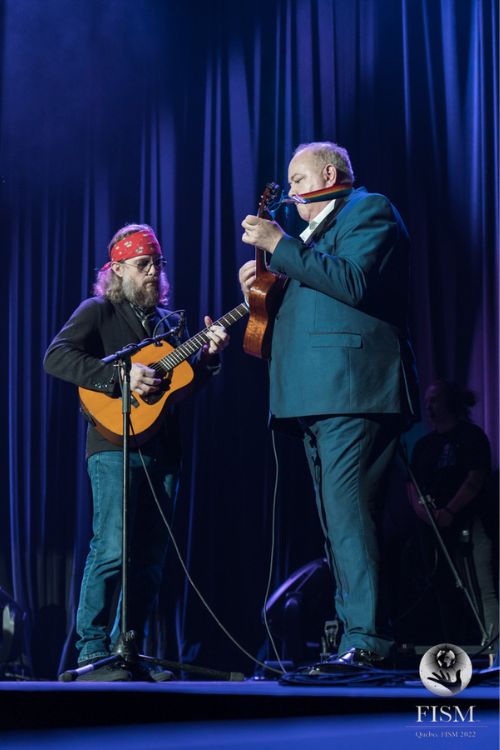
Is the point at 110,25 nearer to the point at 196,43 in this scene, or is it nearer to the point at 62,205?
the point at 196,43

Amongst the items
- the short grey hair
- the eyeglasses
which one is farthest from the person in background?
the short grey hair

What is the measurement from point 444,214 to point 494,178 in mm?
359

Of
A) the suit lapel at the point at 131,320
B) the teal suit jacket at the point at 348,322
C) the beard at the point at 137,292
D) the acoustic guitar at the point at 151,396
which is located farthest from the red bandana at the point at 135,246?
the teal suit jacket at the point at 348,322

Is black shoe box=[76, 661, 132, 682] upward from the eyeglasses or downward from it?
downward

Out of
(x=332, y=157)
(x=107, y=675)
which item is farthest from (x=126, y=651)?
(x=332, y=157)

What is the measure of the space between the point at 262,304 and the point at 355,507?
2.69 feet

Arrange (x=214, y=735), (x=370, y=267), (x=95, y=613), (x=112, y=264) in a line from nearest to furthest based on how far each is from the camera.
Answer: (x=214, y=735) < (x=370, y=267) < (x=95, y=613) < (x=112, y=264)

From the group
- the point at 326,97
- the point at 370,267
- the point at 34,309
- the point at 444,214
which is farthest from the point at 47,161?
the point at 370,267

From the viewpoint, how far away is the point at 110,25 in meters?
5.68

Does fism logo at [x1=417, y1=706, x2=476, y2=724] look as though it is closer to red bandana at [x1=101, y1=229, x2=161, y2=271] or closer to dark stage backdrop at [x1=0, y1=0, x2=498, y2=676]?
red bandana at [x1=101, y1=229, x2=161, y2=271]

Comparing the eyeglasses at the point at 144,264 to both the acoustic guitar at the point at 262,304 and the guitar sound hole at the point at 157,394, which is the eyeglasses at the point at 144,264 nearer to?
the guitar sound hole at the point at 157,394

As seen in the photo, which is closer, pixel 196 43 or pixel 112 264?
pixel 112 264

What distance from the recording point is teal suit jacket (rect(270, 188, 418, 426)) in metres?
3.17

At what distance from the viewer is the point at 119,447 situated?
12.5 ft
